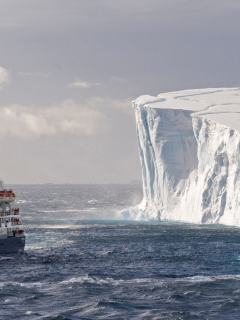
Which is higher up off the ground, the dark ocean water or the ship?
the ship

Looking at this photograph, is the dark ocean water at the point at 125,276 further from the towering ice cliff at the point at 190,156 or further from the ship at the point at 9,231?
the towering ice cliff at the point at 190,156

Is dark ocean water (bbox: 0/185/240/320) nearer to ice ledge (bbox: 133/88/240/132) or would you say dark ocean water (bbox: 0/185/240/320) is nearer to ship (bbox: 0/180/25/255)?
ship (bbox: 0/180/25/255)

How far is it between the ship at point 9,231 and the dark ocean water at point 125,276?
5.40 ft

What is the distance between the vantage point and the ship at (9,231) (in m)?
50.5

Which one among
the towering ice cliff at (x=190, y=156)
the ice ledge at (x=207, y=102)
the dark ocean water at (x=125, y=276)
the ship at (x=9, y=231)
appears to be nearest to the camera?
the dark ocean water at (x=125, y=276)

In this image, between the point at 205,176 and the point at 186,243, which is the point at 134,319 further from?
the point at 205,176

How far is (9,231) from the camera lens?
51844mm

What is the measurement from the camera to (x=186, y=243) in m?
56.7

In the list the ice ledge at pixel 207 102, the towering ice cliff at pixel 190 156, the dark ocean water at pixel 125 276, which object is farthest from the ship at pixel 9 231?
the ice ledge at pixel 207 102

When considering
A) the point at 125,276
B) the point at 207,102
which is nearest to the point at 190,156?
the point at 207,102

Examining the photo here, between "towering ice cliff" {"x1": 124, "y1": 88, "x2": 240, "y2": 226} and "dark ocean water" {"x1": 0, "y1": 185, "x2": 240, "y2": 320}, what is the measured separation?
7.18 meters

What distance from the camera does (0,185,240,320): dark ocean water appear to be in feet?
100

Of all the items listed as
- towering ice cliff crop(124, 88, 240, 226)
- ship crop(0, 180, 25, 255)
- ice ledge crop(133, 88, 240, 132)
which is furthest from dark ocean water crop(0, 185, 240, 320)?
ice ledge crop(133, 88, 240, 132)

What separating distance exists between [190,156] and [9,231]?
126ft
